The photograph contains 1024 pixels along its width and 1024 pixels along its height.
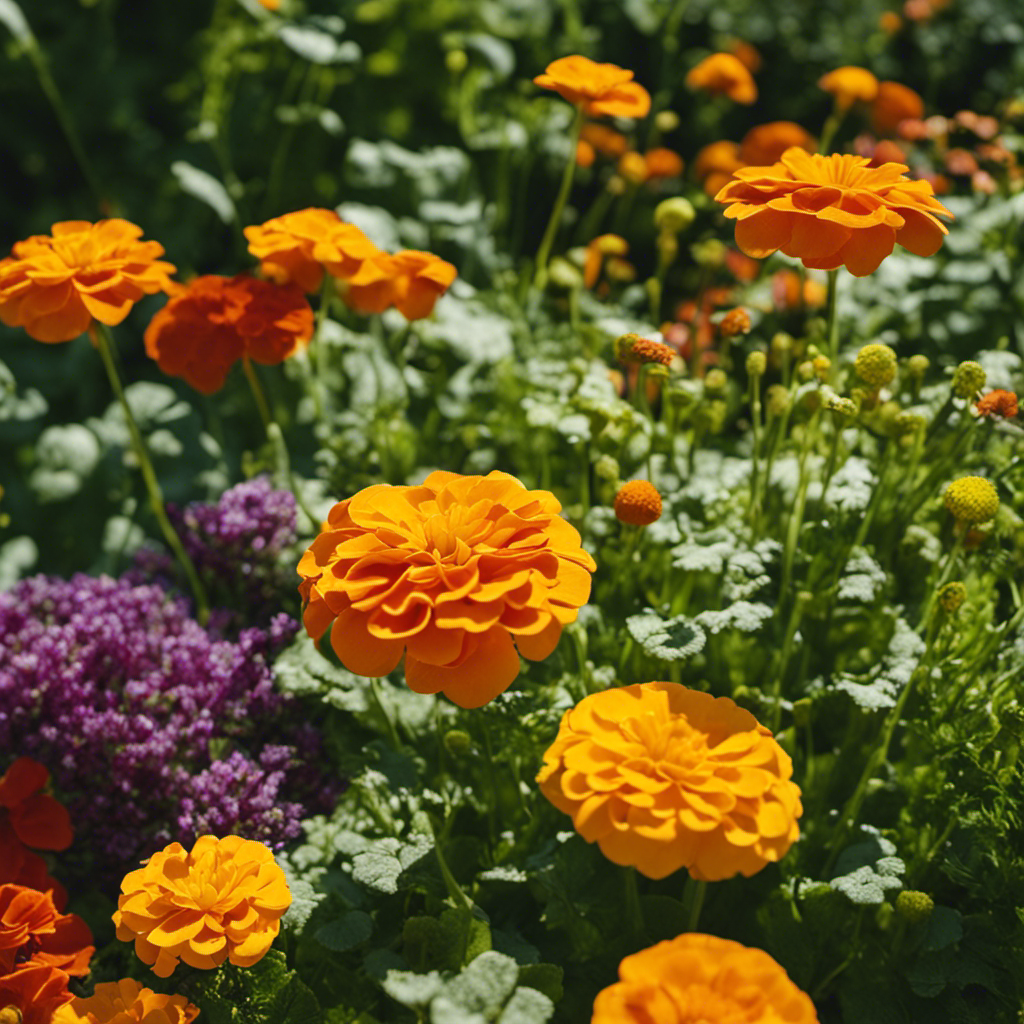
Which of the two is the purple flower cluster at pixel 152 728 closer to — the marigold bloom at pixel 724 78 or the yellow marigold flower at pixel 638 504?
the yellow marigold flower at pixel 638 504

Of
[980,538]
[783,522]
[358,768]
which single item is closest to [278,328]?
[358,768]

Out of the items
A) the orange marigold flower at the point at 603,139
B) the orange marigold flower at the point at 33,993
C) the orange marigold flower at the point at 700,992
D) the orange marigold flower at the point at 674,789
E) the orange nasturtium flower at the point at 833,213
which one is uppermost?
the orange nasturtium flower at the point at 833,213

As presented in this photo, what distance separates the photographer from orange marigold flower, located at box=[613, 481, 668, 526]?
3.60 feet

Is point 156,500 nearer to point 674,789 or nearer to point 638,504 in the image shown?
point 638,504

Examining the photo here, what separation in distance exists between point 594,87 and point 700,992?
119 cm

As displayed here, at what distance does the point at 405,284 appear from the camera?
4.43ft

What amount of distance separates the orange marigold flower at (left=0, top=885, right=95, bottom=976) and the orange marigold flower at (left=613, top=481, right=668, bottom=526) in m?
0.73

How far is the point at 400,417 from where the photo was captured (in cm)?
173

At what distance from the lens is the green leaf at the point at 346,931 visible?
1002 mm

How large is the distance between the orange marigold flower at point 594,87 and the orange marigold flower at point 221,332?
0.48m

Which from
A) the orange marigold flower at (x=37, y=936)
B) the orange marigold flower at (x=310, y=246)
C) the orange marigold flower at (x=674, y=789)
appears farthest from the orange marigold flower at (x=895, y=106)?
the orange marigold flower at (x=37, y=936)

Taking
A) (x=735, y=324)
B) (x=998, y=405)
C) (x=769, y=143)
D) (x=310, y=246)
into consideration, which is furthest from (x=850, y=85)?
(x=310, y=246)

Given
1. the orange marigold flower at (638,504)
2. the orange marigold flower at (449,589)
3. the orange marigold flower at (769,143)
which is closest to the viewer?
the orange marigold flower at (449,589)

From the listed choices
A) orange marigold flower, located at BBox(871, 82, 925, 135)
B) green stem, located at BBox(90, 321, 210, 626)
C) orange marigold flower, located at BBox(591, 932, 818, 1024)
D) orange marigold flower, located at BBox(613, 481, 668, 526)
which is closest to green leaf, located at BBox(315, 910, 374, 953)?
orange marigold flower, located at BBox(591, 932, 818, 1024)
